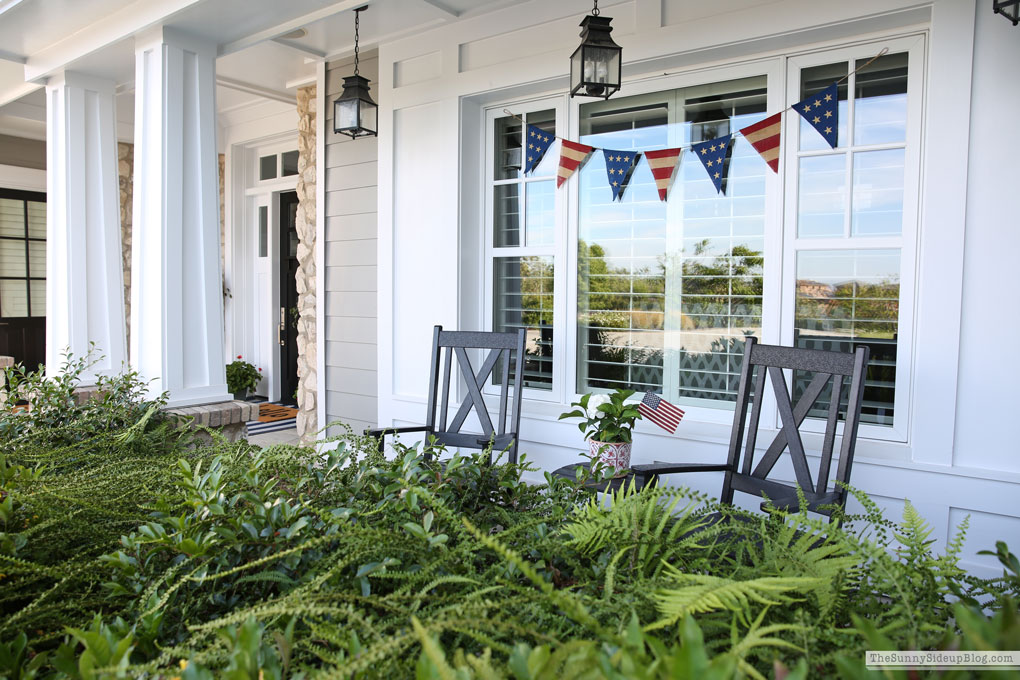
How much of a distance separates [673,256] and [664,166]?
41 centimetres

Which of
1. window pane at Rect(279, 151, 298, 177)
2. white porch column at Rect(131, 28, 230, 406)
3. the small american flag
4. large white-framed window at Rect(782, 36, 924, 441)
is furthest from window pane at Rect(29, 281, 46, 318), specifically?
large white-framed window at Rect(782, 36, 924, 441)

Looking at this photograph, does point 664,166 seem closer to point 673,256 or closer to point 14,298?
point 673,256

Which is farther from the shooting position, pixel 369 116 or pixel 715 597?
pixel 369 116

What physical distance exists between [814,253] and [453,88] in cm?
205

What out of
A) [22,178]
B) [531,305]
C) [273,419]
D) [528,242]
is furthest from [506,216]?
[22,178]

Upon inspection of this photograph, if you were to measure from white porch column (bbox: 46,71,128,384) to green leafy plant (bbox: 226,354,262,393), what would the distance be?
7.72ft

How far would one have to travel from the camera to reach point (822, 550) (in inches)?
31.3

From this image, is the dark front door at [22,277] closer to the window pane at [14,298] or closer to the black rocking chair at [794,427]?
the window pane at [14,298]

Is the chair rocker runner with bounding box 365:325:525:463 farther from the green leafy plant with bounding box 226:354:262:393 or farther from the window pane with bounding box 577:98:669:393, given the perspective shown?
the green leafy plant with bounding box 226:354:262:393

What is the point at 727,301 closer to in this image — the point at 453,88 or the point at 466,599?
the point at 453,88

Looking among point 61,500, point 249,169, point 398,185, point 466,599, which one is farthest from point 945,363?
point 249,169

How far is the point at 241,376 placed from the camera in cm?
666

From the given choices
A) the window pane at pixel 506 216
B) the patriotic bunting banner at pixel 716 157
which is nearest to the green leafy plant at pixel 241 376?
the window pane at pixel 506 216

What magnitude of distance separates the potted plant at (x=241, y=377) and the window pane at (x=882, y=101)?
19.0ft
